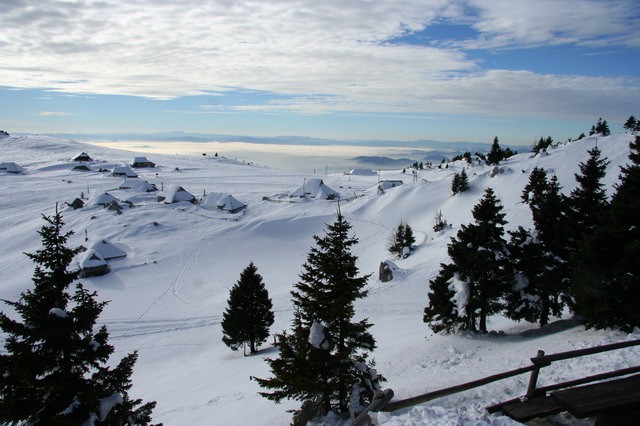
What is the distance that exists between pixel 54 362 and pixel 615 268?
1974 cm

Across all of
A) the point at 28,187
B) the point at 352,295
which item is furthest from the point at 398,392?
the point at 28,187

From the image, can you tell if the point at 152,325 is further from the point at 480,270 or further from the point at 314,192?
the point at 314,192

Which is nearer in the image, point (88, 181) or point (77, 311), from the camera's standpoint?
point (77, 311)

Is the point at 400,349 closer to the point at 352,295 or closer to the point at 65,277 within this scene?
the point at 352,295

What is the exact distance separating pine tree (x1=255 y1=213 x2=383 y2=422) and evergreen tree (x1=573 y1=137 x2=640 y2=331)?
9.98 m

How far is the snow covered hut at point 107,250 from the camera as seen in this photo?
166 ft

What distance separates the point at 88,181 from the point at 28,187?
1178 cm

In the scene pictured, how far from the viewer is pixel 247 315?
30438mm

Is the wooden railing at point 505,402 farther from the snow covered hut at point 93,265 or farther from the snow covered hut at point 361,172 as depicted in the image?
the snow covered hut at point 361,172

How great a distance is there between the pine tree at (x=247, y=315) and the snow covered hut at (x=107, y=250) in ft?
90.4

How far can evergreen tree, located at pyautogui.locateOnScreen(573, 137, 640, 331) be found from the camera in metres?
15.6

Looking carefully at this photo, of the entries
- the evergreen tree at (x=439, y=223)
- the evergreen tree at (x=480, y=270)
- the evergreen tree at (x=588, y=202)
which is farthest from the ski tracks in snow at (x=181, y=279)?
the evergreen tree at (x=588, y=202)

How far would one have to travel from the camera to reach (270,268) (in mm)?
52250

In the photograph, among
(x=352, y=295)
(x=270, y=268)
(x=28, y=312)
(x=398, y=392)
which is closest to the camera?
(x=28, y=312)
